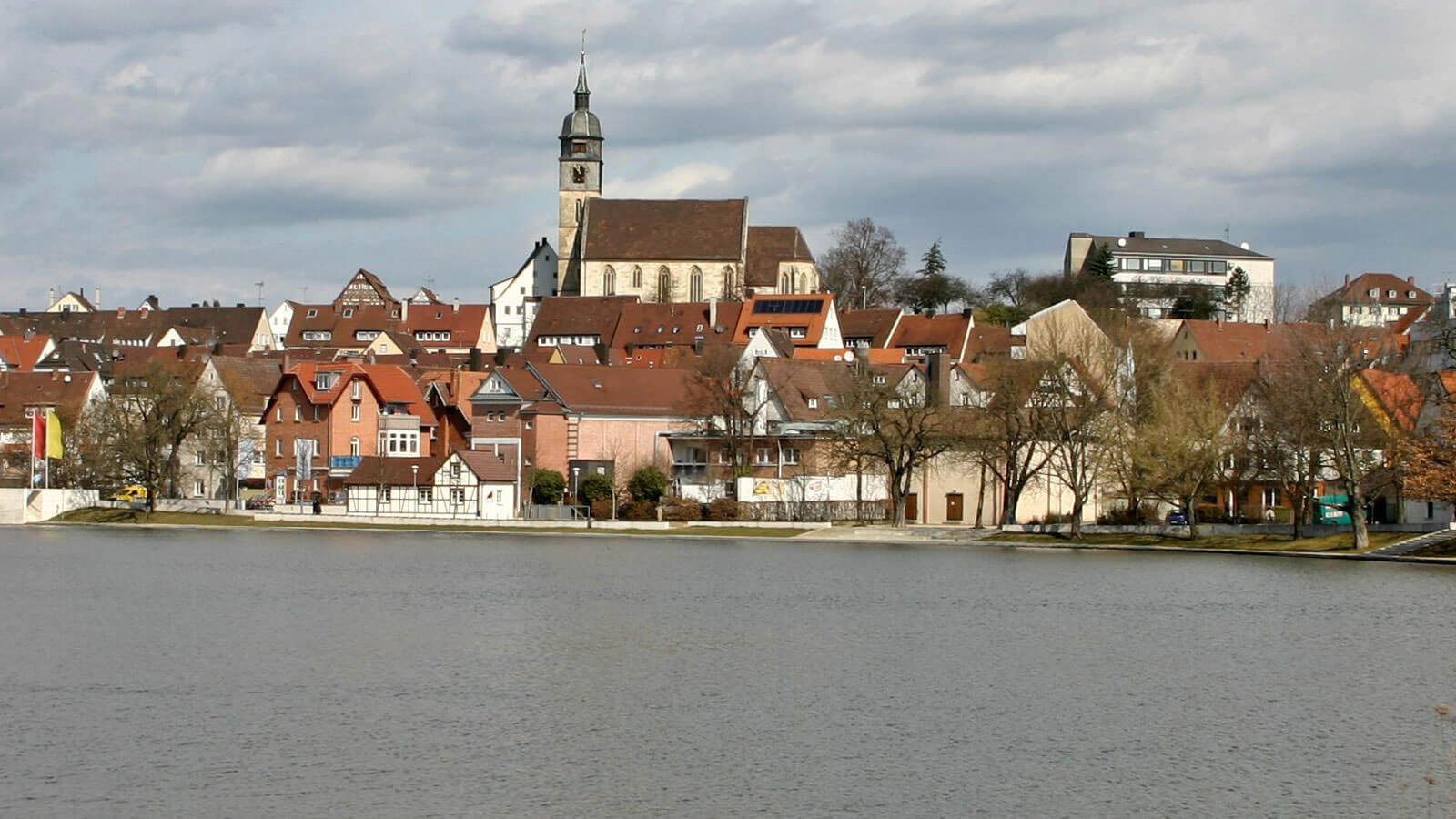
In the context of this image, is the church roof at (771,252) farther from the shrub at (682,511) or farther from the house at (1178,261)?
the shrub at (682,511)

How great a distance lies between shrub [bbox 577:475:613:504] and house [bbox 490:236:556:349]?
87.8 meters

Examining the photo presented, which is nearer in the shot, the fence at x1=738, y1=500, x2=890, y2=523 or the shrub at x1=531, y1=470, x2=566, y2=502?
the fence at x1=738, y1=500, x2=890, y2=523

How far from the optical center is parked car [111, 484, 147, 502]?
3839 inches

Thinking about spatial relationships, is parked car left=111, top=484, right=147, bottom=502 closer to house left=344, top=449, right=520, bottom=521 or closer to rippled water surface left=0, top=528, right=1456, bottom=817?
house left=344, top=449, right=520, bottom=521

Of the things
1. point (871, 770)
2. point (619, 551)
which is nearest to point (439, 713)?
point (871, 770)

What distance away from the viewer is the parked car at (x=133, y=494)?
9750 cm

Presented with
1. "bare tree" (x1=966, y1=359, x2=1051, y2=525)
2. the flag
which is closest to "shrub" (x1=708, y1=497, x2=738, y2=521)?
"bare tree" (x1=966, y1=359, x2=1051, y2=525)

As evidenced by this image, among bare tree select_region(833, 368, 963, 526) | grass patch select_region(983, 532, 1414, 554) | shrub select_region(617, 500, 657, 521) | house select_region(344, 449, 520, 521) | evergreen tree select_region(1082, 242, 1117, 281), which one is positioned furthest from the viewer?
evergreen tree select_region(1082, 242, 1117, 281)

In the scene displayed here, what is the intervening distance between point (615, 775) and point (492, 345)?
146331 millimetres

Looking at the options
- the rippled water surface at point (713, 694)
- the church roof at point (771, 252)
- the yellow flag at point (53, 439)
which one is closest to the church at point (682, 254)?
the church roof at point (771, 252)

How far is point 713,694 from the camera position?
33156mm

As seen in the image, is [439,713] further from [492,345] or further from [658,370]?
[492,345]

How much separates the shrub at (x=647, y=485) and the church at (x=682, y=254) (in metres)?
78.2

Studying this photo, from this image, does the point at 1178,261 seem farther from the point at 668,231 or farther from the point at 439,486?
the point at 439,486
